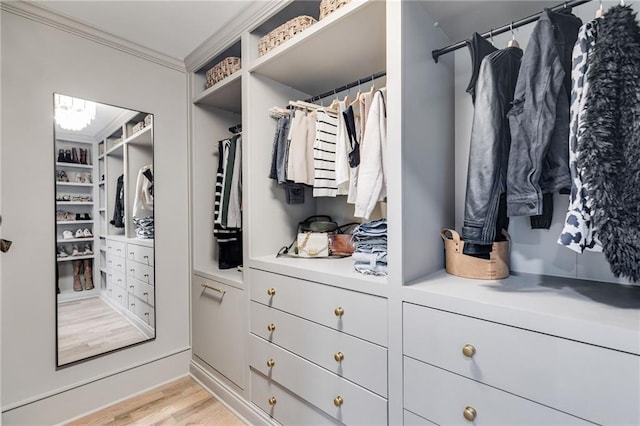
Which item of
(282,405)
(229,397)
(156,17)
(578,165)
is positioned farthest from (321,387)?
(156,17)

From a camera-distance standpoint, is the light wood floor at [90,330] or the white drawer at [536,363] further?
the light wood floor at [90,330]

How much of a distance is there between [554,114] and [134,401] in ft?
8.76

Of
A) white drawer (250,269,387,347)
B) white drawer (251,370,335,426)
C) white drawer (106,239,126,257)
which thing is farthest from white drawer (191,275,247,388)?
white drawer (106,239,126,257)

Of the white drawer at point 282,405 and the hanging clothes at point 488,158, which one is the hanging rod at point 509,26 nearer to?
the hanging clothes at point 488,158

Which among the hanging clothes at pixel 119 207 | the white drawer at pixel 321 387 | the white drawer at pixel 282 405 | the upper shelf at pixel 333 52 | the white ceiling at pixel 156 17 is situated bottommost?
the white drawer at pixel 282 405

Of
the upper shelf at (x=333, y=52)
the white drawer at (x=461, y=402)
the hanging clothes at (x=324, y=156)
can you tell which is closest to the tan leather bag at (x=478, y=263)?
the white drawer at (x=461, y=402)

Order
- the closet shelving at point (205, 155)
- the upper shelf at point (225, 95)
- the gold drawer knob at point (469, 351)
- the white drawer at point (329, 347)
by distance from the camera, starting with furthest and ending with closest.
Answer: the closet shelving at point (205, 155) → the upper shelf at point (225, 95) → the white drawer at point (329, 347) → the gold drawer knob at point (469, 351)

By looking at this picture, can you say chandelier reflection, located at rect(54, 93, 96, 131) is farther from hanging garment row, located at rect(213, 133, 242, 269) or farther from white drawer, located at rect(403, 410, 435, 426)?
white drawer, located at rect(403, 410, 435, 426)

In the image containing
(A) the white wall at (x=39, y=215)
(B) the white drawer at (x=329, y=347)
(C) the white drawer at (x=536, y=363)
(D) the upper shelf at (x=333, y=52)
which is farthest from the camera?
(A) the white wall at (x=39, y=215)

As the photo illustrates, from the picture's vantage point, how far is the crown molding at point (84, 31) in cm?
163

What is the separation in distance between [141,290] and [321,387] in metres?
1.50

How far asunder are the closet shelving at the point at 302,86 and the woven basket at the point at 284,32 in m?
0.05

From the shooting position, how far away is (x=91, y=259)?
6.29 feet

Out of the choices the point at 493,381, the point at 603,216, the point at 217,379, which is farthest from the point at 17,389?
the point at 603,216
